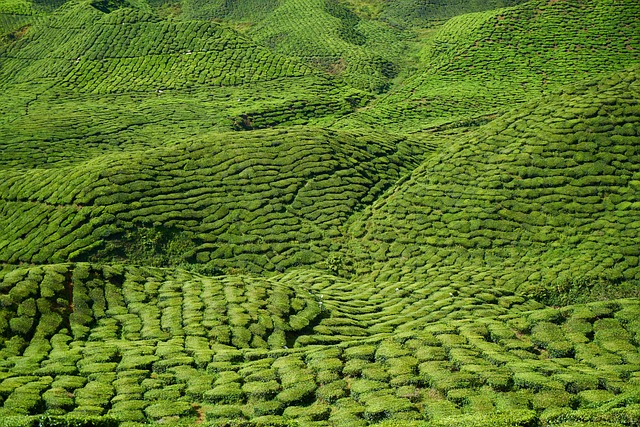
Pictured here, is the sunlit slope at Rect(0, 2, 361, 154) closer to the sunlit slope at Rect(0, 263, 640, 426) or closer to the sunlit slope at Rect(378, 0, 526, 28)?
the sunlit slope at Rect(0, 263, 640, 426)

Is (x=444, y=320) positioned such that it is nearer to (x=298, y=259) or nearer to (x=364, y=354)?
(x=364, y=354)

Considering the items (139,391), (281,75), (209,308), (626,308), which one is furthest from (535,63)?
(139,391)

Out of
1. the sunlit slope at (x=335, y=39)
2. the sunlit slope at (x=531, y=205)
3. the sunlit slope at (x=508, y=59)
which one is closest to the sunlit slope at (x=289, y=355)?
the sunlit slope at (x=531, y=205)

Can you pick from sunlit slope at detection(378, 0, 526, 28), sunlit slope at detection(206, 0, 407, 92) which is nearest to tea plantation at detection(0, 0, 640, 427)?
sunlit slope at detection(206, 0, 407, 92)

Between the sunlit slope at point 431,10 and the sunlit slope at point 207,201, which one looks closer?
the sunlit slope at point 207,201

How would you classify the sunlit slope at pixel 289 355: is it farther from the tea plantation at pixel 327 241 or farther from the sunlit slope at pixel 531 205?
the sunlit slope at pixel 531 205
